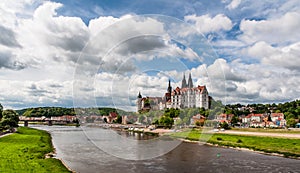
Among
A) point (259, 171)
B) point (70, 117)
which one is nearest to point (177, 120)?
point (259, 171)

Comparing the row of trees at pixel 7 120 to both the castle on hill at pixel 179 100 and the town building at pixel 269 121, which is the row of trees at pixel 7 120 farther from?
the town building at pixel 269 121

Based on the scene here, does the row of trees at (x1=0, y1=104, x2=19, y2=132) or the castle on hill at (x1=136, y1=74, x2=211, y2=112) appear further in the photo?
the row of trees at (x1=0, y1=104, x2=19, y2=132)

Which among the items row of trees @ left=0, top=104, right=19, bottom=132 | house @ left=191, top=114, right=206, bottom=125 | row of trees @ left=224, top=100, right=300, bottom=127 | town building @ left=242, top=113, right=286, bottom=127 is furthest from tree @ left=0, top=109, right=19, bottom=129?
town building @ left=242, top=113, right=286, bottom=127

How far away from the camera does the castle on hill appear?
23.2 meters

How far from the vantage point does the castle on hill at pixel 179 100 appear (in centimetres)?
2318

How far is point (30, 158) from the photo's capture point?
1970 cm

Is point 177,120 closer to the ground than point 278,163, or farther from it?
farther from it

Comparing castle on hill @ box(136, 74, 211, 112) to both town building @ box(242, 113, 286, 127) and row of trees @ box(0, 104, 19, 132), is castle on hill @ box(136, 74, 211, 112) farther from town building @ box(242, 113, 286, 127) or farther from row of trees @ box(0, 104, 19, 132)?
town building @ box(242, 113, 286, 127)

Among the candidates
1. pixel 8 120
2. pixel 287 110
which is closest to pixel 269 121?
pixel 287 110

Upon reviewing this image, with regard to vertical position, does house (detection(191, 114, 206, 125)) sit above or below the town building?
above

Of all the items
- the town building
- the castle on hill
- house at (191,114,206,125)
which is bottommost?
the town building

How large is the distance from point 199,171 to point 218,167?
88.6 inches

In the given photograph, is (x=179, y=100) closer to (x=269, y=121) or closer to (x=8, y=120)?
(x=8, y=120)

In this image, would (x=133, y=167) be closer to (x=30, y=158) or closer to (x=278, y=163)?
(x=30, y=158)
